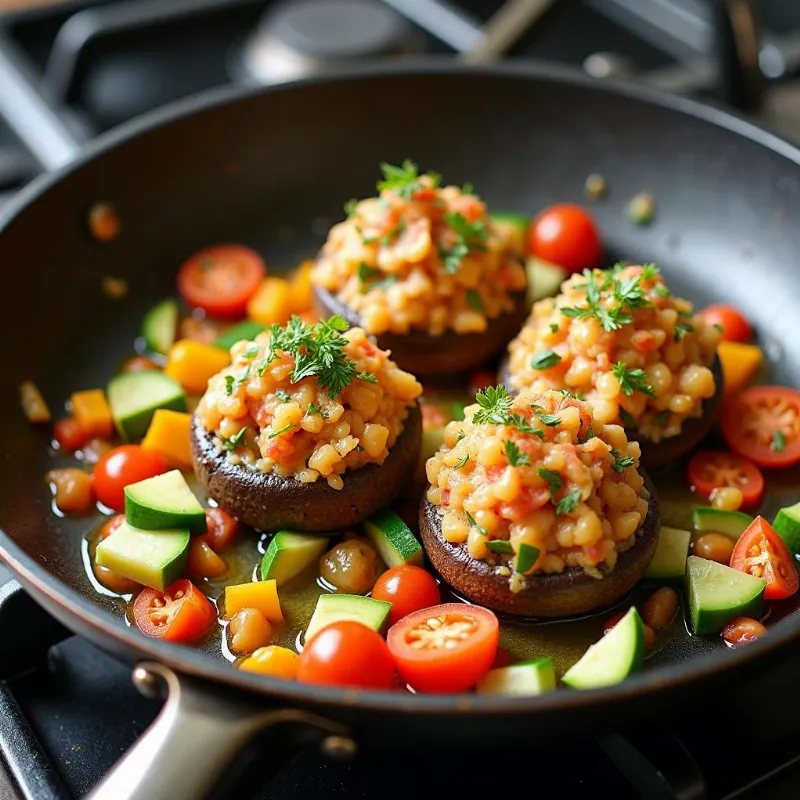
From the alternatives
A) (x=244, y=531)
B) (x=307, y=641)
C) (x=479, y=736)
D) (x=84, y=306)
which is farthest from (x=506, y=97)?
(x=479, y=736)

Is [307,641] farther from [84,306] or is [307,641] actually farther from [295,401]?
[84,306]

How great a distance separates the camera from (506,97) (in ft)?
15.0

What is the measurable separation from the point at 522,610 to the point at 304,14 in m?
3.71

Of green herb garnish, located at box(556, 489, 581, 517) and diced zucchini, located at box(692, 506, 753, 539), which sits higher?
green herb garnish, located at box(556, 489, 581, 517)

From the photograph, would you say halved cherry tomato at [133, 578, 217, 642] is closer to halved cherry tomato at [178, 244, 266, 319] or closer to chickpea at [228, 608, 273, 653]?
chickpea at [228, 608, 273, 653]

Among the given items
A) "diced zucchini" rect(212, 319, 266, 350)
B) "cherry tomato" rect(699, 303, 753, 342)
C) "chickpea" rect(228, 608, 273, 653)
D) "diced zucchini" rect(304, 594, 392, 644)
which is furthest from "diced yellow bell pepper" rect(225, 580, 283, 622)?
"cherry tomato" rect(699, 303, 753, 342)

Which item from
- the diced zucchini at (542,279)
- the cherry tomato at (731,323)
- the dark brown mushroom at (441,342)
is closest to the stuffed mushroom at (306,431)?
the dark brown mushroom at (441,342)

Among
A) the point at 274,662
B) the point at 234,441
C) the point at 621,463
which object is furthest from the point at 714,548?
the point at 234,441

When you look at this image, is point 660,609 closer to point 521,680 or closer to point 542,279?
point 521,680

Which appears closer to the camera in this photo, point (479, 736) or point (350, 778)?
point (479, 736)

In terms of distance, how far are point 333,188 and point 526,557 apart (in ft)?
7.49

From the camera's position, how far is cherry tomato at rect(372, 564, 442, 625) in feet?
10.1

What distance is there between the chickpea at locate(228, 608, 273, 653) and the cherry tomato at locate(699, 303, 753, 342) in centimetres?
198

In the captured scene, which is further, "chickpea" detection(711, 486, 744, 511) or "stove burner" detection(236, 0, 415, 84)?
"stove burner" detection(236, 0, 415, 84)
